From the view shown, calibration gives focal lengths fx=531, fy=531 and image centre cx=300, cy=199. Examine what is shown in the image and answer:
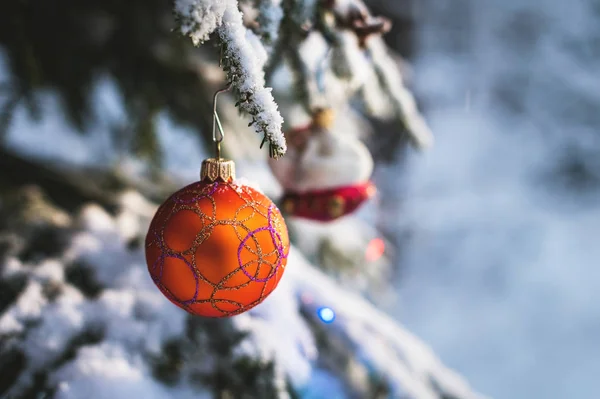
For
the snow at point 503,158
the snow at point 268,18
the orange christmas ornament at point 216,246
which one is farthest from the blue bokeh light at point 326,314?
the snow at point 503,158

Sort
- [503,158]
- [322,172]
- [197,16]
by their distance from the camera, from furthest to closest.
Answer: [503,158]
[322,172]
[197,16]

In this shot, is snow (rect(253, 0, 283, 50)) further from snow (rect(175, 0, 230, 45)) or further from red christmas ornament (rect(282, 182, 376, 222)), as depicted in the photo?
red christmas ornament (rect(282, 182, 376, 222))

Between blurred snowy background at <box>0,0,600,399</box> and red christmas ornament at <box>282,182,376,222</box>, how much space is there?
3.08 metres

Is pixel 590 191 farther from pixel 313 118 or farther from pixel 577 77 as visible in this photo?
pixel 313 118

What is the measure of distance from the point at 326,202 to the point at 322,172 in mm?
65

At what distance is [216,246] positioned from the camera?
677mm

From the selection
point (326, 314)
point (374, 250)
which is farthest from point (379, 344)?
point (374, 250)

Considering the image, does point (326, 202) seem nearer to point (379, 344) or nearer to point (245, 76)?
point (379, 344)

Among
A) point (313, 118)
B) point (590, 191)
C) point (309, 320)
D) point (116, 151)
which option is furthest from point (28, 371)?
point (590, 191)

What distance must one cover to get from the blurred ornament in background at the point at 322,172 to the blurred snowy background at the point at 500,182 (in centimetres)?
308

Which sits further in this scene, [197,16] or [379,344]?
[379,344]

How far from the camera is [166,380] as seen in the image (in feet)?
3.37

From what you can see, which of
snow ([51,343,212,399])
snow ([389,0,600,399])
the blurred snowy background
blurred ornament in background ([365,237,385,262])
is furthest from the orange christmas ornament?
snow ([389,0,600,399])

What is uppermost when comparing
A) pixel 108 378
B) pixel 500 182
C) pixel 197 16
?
pixel 500 182
